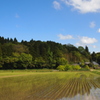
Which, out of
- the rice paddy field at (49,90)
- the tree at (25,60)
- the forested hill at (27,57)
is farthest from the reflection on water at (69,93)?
the tree at (25,60)

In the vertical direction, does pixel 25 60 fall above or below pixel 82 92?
above

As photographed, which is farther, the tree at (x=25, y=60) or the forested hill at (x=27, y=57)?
the tree at (x=25, y=60)

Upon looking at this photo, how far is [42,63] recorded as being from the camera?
287 feet

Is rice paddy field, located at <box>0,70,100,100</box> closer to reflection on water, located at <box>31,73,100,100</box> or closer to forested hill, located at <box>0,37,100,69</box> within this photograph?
reflection on water, located at <box>31,73,100,100</box>

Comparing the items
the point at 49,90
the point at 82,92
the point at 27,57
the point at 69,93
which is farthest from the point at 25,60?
the point at 69,93

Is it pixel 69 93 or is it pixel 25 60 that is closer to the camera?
pixel 69 93

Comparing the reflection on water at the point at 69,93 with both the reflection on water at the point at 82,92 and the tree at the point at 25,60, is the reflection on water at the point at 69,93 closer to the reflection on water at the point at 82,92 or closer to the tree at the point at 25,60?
the reflection on water at the point at 82,92

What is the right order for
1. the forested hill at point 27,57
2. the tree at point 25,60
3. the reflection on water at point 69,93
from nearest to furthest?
1. the reflection on water at point 69,93
2. the forested hill at point 27,57
3. the tree at point 25,60

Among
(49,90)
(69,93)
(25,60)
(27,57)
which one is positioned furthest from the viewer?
(27,57)

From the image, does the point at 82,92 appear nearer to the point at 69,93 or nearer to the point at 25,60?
the point at 69,93

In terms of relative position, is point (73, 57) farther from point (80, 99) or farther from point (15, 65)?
point (80, 99)

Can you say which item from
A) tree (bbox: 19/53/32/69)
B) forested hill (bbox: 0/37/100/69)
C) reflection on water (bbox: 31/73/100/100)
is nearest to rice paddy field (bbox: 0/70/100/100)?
reflection on water (bbox: 31/73/100/100)

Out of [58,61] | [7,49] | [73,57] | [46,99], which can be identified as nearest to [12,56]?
[7,49]

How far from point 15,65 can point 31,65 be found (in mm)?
8875
